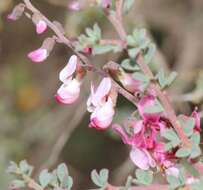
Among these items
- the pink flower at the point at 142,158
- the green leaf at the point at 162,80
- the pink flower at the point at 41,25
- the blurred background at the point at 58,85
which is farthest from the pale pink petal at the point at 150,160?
the blurred background at the point at 58,85

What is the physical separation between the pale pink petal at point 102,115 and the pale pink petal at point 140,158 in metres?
0.06

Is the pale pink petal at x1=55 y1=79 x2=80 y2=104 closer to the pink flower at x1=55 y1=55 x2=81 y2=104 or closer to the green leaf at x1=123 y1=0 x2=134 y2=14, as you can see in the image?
the pink flower at x1=55 y1=55 x2=81 y2=104

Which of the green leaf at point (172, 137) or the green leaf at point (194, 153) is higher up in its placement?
the green leaf at point (172, 137)

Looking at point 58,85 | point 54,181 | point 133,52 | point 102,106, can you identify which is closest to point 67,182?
point 54,181

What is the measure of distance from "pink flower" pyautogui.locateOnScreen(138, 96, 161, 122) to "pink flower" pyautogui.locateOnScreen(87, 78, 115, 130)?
4 cm

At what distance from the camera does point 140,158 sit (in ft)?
3.19

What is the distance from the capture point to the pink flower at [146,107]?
36.0 inches

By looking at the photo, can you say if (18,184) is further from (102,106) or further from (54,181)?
(102,106)

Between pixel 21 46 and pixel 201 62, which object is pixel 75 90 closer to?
pixel 201 62

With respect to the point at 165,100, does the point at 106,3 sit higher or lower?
higher

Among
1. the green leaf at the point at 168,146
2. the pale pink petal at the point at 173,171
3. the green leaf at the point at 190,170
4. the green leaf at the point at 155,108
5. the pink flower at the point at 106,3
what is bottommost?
the green leaf at the point at 190,170

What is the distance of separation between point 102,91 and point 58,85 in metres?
1.79

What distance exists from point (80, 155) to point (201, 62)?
0.60m

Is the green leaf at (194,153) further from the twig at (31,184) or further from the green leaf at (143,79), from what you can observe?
the twig at (31,184)
